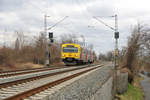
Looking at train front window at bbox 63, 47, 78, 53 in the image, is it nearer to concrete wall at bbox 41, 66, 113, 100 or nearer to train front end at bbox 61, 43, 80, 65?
train front end at bbox 61, 43, 80, 65

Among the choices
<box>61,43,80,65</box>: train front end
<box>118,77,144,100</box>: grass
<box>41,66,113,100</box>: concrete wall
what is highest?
<box>61,43,80,65</box>: train front end

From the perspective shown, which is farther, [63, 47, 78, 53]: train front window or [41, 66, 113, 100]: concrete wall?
[63, 47, 78, 53]: train front window

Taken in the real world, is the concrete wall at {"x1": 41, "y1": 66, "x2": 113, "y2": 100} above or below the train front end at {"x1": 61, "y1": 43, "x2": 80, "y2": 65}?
below

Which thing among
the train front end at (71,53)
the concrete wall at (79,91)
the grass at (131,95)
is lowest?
the grass at (131,95)

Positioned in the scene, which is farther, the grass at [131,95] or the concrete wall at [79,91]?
the grass at [131,95]

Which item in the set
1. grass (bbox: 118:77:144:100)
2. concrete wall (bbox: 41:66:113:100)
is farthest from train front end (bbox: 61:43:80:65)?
concrete wall (bbox: 41:66:113:100)

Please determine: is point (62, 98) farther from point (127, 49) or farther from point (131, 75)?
point (127, 49)

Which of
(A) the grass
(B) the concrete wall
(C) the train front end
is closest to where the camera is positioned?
(B) the concrete wall

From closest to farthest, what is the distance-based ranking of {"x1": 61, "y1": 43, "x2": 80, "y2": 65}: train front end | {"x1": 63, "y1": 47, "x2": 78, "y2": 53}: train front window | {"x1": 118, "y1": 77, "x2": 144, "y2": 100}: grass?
1. {"x1": 118, "y1": 77, "x2": 144, "y2": 100}: grass
2. {"x1": 61, "y1": 43, "x2": 80, "y2": 65}: train front end
3. {"x1": 63, "y1": 47, "x2": 78, "y2": 53}: train front window

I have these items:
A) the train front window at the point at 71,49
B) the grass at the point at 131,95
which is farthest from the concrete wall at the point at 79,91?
the train front window at the point at 71,49

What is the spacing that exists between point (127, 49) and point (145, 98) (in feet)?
27.0

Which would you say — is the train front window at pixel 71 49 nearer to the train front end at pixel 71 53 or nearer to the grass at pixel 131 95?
the train front end at pixel 71 53

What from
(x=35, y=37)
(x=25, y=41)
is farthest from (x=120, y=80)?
(x=25, y=41)

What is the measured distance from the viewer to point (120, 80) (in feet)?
57.0
